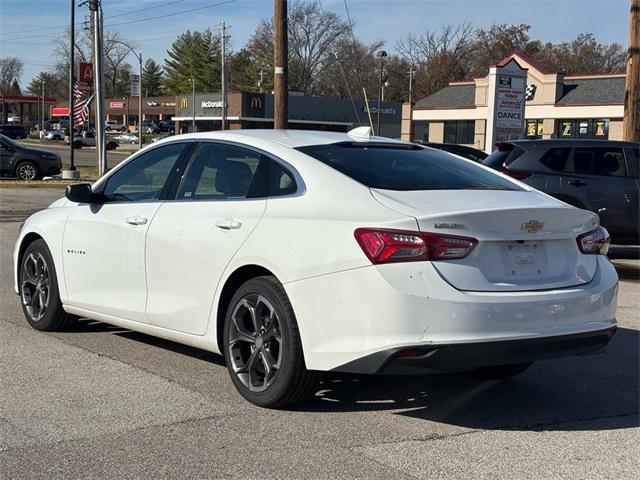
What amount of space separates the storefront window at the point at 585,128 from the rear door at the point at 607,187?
40.9 m

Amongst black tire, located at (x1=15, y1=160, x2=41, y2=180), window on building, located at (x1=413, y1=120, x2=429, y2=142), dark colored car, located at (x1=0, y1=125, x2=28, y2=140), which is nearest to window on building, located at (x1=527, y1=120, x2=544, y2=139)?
window on building, located at (x1=413, y1=120, x2=429, y2=142)

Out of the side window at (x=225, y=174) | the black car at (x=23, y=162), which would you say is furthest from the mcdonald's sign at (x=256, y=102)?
the side window at (x=225, y=174)

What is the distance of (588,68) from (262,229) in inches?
3678

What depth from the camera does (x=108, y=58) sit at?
13088 centimetres

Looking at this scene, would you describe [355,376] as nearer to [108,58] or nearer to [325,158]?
[325,158]

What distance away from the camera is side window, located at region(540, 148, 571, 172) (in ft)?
38.2

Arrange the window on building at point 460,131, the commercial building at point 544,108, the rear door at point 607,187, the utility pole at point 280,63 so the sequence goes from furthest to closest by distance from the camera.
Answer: the window on building at point 460,131
the commercial building at point 544,108
the utility pole at point 280,63
the rear door at point 607,187

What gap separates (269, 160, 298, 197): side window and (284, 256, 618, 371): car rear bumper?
657 millimetres

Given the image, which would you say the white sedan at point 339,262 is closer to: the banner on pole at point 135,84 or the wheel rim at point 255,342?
the wheel rim at point 255,342

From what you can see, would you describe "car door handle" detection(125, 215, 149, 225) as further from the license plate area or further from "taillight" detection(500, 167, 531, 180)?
"taillight" detection(500, 167, 531, 180)

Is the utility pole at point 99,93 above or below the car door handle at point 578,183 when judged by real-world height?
above

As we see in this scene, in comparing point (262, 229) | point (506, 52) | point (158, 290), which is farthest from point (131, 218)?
point (506, 52)

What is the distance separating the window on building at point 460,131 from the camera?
5750cm

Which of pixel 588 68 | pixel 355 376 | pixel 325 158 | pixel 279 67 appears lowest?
pixel 355 376
